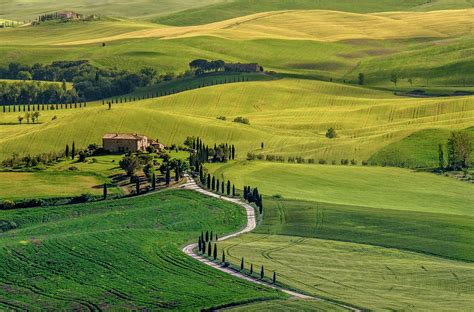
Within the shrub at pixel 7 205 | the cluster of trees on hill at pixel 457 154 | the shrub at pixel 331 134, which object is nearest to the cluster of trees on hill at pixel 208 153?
the shrub at pixel 331 134

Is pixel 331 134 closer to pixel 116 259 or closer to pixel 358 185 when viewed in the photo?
pixel 358 185

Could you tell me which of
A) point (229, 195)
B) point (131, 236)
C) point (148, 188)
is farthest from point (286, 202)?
point (131, 236)

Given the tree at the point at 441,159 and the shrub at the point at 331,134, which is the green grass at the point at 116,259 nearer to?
the tree at the point at 441,159

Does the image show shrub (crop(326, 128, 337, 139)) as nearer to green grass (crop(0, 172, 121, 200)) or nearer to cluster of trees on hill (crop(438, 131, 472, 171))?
cluster of trees on hill (crop(438, 131, 472, 171))

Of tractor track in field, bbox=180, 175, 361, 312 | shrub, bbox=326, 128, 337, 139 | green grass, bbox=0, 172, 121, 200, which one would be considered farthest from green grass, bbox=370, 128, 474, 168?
green grass, bbox=0, 172, 121, 200

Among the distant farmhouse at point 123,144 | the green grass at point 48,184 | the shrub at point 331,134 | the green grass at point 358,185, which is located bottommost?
the shrub at point 331,134
